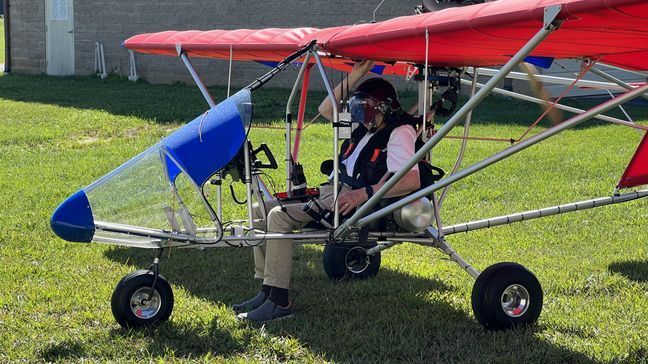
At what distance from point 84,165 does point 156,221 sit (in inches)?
241

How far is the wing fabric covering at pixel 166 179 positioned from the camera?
212 inches

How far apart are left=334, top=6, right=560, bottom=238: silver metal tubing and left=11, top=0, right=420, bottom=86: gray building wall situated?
42.3 ft

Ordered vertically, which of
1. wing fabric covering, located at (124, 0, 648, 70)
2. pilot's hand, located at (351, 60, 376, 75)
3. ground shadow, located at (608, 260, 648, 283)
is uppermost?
wing fabric covering, located at (124, 0, 648, 70)

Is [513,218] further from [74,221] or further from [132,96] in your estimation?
[132,96]

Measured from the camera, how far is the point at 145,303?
5410 millimetres

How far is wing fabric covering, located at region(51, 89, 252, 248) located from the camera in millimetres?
5375

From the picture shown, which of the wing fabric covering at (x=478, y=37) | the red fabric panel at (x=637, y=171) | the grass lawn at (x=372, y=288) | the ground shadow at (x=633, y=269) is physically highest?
the wing fabric covering at (x=478, y=37)

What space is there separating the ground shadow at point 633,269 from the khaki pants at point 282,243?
2.34 meters

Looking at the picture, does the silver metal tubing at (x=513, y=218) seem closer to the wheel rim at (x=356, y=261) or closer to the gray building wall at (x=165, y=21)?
the wheel rim at (x=356, y=261)

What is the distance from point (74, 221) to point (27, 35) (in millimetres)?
20100

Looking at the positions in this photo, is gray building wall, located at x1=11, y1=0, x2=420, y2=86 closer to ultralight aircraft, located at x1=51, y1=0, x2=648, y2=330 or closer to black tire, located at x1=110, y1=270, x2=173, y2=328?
ultralight aircraft, located at x1=51, y1=0, x2=648, y2=330

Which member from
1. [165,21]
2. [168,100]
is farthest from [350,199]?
[165,21]

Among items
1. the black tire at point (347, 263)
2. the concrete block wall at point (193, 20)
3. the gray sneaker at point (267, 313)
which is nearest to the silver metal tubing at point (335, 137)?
the gray sneaker at point (267, 313)

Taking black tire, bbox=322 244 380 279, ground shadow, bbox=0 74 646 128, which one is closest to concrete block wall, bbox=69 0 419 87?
ground shadow, bbox=0 74 646 128
